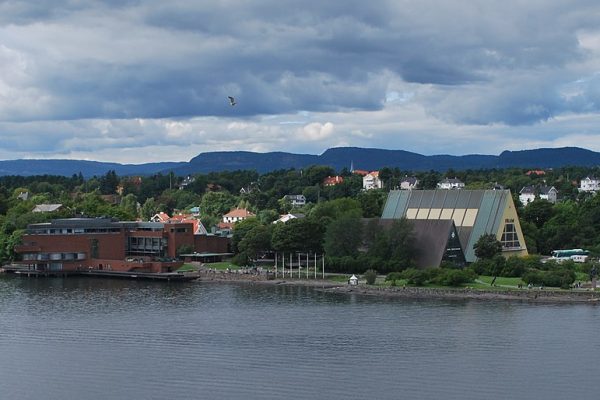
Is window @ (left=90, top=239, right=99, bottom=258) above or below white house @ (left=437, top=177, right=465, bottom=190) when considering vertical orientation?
below

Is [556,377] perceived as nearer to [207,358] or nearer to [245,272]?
[207,358]

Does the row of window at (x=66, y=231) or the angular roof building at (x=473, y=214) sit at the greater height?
the angular roof building at (x=473, y=214)

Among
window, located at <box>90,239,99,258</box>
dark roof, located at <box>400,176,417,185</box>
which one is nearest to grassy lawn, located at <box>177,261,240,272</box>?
window, located at <box>90,239,99,258</box>

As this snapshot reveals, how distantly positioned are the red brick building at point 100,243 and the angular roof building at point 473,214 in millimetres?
13313

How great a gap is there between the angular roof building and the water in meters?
11.5

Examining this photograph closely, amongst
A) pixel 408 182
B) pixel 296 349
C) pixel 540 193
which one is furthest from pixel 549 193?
pixel 296 349

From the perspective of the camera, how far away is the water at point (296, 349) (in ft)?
79.8

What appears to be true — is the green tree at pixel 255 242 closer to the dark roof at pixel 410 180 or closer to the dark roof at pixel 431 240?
the dark roof at pixel 431 240

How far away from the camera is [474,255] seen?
49.5 metres

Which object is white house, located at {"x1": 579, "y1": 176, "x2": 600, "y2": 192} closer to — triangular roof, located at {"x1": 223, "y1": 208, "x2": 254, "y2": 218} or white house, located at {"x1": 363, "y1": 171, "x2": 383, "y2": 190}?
white house, located at {"x1": 363, "y1": 171, "x2": 383, "y2": 190}

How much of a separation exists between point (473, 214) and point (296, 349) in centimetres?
2478

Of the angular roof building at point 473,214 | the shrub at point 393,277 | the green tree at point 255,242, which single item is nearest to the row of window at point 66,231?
the green tree at point 255,242

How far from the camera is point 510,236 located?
169 feet

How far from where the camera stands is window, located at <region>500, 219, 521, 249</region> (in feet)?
167
